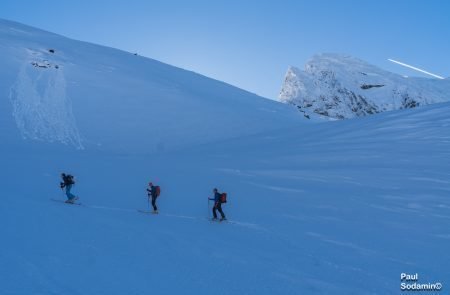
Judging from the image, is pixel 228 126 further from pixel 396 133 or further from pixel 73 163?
pixel 73 163

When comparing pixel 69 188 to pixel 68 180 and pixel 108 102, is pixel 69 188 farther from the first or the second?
pixel 108 102

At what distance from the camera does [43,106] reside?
35.9 metres

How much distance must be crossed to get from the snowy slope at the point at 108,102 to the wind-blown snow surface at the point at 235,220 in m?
3.55

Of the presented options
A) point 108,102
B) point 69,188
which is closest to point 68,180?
point 69,188

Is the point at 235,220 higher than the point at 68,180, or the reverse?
the point at 68,180

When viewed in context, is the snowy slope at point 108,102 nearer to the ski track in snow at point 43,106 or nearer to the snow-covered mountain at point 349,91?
the ski track in snow at point 43,106

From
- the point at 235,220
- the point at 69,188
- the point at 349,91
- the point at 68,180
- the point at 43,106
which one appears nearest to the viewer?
the point at 235,220

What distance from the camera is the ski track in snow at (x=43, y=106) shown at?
30344 mm

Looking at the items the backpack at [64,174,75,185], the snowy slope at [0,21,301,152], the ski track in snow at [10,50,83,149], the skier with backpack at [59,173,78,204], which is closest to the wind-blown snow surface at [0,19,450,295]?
the skier with backpack at [59,173,78,204]

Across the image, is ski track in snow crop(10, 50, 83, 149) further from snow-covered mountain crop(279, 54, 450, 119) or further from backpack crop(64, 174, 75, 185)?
snow-covered mountain crop(279, 54, 450, 119)

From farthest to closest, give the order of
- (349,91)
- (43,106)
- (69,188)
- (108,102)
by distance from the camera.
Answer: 1. (349,91)
2. (108,102)
3. (43,106)
4. (69,188)

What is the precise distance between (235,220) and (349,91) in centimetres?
14733

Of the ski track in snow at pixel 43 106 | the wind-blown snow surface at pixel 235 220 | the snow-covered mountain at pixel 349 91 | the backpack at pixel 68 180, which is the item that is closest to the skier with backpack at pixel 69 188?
the backpack at pixel 68 180

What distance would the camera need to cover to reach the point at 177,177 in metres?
21.6
